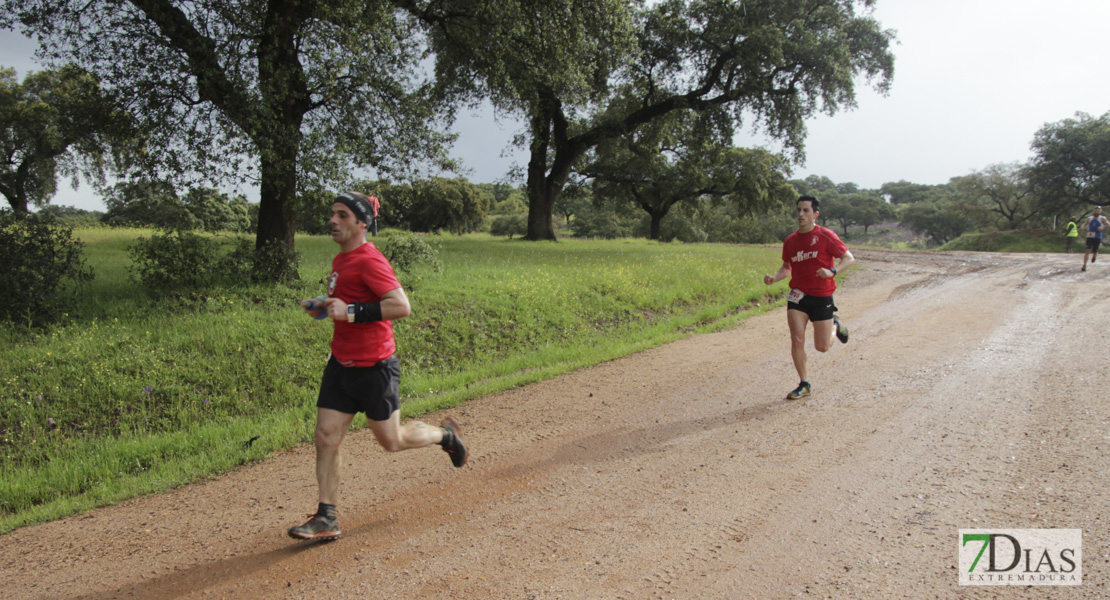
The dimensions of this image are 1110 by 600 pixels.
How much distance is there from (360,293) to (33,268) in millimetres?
7723

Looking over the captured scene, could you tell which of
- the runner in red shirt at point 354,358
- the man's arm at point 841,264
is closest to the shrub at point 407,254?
the man's arm at point 841,264

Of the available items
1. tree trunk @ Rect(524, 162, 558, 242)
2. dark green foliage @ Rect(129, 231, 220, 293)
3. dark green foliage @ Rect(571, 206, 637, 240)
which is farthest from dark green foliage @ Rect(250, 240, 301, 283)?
dark green foliage @ Rect(571, 206, 637, 240)

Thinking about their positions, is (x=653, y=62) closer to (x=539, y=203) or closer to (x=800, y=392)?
(x=539, y=203)

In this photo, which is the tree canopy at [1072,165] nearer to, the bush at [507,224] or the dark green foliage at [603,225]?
the dark green foliage at [603,225]

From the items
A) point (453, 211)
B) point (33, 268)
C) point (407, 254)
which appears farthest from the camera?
point (453, 211)

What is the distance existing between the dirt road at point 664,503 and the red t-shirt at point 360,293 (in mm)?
1182

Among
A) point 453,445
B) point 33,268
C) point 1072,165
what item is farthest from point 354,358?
point 1072,165

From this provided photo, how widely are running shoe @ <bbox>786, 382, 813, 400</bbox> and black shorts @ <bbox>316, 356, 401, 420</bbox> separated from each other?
4363 millimetres

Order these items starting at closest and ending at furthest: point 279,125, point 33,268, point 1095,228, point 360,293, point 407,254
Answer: point 360,293 → point 33,268 → point 279,125 → point 407,254 → point 1095,228

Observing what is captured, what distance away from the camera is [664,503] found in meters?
3.87

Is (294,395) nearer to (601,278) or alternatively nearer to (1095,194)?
(601,278)

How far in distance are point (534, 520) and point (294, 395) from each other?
178 inches

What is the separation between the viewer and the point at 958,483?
3.95 meters

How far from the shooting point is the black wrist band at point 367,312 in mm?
3367
